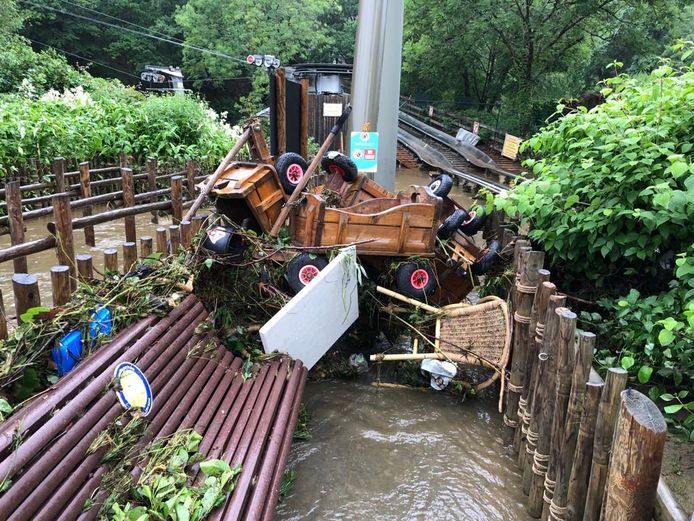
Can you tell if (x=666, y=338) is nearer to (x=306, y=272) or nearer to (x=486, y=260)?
(x=486, y=260)

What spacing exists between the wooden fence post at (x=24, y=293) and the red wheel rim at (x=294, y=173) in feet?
9.58

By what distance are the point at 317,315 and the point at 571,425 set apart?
2.05m

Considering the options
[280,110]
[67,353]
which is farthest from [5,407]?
[280,110]

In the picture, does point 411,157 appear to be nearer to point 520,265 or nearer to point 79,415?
point 520,265

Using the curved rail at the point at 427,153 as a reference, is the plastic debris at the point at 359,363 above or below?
below

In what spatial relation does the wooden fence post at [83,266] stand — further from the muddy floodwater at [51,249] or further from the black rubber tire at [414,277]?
the black rubber tire at [414,277]

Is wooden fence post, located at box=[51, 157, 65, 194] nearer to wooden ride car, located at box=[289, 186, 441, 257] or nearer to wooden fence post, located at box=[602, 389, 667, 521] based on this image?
wooden ride car, located at box=[289, 186, 441, 257]

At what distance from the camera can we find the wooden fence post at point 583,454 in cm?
255

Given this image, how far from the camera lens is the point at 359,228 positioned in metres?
4.86

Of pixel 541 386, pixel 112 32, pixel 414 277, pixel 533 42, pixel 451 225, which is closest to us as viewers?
pixel 541 386

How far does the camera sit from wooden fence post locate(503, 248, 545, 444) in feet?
12.7

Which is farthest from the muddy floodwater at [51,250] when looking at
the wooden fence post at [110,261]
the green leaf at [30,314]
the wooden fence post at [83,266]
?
the green leaf at [30,314]

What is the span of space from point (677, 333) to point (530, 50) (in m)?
22.1

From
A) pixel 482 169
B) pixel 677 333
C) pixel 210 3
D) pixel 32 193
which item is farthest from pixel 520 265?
pixel 210 3
